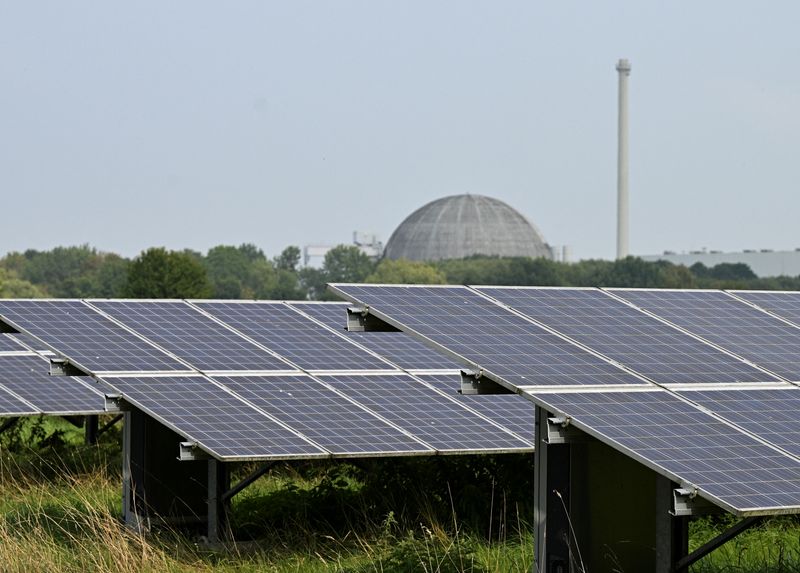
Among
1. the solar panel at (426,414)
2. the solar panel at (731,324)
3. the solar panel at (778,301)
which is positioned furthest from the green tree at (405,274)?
the solar panel at (731,324)

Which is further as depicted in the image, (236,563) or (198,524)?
(198,524)

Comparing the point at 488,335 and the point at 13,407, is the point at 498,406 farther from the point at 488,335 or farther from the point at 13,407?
the point at 13,407

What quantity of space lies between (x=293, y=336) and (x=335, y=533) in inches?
143

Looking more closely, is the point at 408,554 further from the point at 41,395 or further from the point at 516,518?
the point at 41,395

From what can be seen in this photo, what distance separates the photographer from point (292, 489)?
1622 centimetres

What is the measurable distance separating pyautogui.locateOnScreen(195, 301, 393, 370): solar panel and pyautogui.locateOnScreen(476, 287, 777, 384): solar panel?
3.98 meters

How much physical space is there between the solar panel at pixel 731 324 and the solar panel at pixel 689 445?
163 cm

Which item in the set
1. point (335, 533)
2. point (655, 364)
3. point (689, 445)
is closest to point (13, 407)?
point (335, 533)

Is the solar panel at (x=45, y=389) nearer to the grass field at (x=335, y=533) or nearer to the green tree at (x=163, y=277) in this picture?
the grass field at (x=335, y=533)

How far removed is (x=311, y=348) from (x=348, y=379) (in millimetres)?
1356

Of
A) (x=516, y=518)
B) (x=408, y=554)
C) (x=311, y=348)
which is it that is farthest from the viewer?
(x=311, y=348)

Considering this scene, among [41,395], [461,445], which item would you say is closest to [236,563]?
[461,445]

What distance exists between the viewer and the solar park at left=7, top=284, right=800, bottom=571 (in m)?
9.79

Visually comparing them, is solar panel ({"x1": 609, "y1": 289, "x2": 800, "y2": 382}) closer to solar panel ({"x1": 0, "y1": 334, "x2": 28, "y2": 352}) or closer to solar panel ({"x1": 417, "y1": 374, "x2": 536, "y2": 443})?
solar panel ({"x1": 417, "y1": 374, "x2": 536, "y2": 443})
